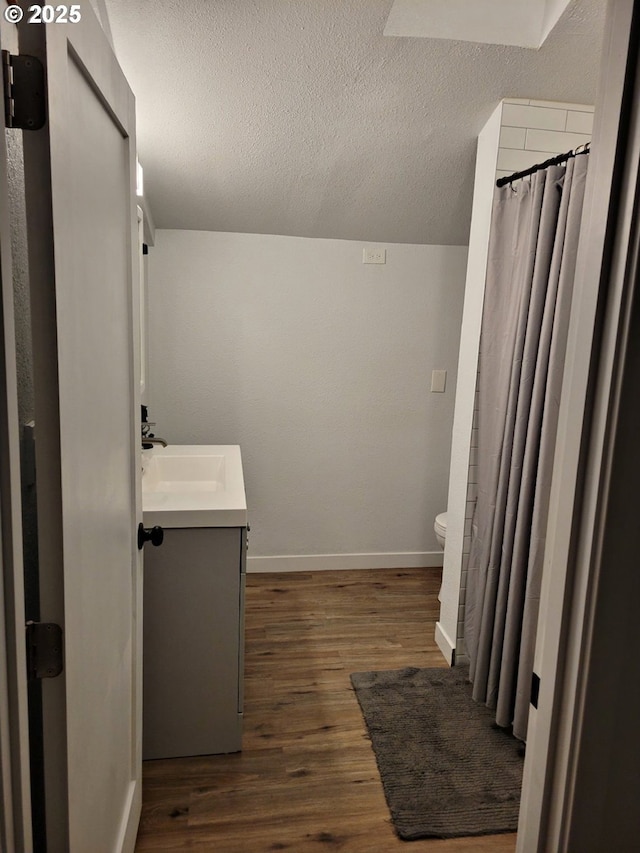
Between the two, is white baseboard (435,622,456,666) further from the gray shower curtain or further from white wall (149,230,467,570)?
white wall (149,230,467,570)

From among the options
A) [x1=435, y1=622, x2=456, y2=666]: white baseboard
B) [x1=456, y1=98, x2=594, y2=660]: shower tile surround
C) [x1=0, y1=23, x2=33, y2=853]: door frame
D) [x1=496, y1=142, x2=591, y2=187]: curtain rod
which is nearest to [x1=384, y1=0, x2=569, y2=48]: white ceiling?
[x1=456, y1=98, x2=594, y2=660]: shower tile surround

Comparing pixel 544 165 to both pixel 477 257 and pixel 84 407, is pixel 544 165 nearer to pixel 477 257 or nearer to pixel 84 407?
pixel 477 257

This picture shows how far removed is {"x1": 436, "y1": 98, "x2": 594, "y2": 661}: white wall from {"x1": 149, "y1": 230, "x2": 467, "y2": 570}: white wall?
90 centimetres

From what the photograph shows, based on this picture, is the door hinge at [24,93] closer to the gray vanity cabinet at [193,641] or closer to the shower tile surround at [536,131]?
the gray vanity cabinet at [193,641]

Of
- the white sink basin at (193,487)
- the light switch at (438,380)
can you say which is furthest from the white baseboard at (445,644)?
the light switch at (438,380)

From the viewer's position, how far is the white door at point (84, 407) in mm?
810

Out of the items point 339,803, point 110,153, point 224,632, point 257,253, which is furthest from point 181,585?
point 257,253

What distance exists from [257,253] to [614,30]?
106 inches

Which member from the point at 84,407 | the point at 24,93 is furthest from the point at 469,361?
the point at 24,93

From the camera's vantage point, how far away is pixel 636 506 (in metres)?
0.76

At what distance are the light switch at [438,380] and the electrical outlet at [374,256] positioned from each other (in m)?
0.76

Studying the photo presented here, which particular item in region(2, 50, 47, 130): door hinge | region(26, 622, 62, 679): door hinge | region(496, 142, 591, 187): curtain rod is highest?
region(496, 142, 591, 187): curtain rod

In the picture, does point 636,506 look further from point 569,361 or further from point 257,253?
point 257,253

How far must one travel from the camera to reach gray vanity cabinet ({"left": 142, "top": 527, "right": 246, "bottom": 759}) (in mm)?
1901
